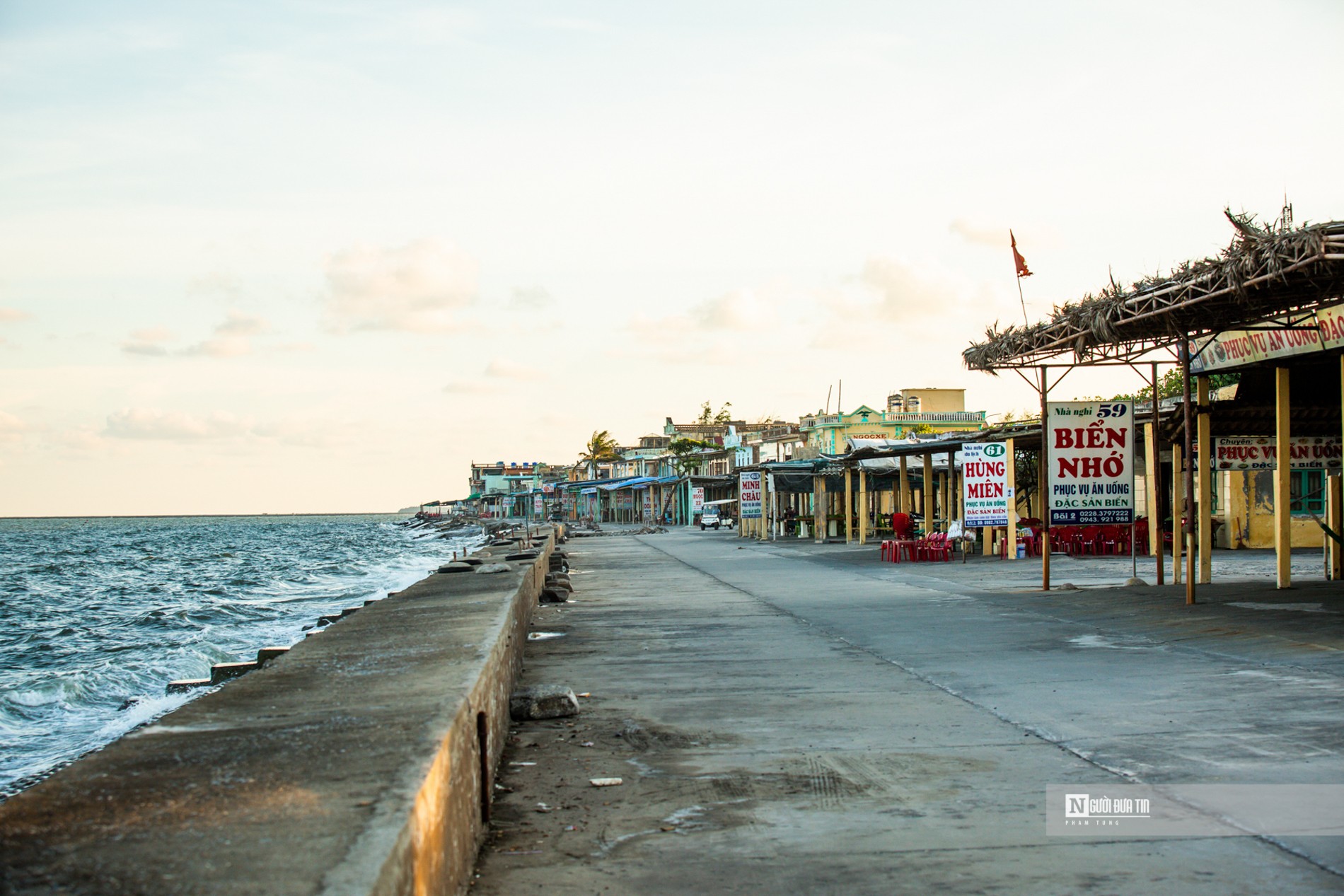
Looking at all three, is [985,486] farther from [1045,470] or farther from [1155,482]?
[1045,470]

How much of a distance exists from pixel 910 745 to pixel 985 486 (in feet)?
60.4

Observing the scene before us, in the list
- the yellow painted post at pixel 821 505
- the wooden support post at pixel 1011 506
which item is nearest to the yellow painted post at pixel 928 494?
the wooden support post at pixel 1011 506

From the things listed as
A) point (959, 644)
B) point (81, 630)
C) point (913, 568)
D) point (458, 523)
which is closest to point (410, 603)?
point (959, 644)

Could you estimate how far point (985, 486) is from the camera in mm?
24078

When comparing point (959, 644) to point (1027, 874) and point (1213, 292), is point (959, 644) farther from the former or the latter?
point (1027, 874)

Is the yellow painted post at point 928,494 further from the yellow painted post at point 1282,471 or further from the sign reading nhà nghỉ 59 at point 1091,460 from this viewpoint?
the yellow painted post at point 1282,471

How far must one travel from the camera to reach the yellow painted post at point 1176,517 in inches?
563

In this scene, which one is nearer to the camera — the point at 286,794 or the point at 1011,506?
the point at 286,794

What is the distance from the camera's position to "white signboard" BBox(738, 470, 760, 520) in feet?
142

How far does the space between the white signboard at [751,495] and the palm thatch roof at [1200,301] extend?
87.7 feet

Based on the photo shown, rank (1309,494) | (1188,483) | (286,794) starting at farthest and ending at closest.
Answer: (1309,494), (1188,483), (286,794)

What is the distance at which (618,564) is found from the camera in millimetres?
28188

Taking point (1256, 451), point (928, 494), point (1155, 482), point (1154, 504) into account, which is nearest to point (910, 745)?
point (1256, 451)

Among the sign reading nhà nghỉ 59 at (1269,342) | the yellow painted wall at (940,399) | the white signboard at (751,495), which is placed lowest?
the white signboard at (751,495)
